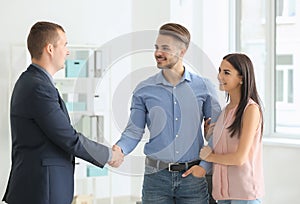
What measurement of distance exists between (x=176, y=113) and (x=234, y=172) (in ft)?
1.14

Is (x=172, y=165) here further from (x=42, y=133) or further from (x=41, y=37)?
(x=41, y=37)

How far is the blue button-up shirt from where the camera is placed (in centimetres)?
231

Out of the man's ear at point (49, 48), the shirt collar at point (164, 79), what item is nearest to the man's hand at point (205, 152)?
the shirt collar at point (164, 79)

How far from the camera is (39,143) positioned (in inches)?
87.1

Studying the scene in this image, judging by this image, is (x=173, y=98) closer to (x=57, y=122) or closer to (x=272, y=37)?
(x=57, y=122)

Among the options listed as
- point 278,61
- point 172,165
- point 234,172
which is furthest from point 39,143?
point 278,61

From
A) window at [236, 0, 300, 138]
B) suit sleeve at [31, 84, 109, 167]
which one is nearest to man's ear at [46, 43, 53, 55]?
suit sleeve at [31, 84, 109, 167]

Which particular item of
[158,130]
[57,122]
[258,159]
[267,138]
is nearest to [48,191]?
[57,122]

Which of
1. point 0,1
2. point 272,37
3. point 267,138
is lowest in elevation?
point 267,138

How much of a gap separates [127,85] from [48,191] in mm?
707

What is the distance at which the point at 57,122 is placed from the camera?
2.21 meters

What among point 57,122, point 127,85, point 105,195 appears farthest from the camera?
point 105,195

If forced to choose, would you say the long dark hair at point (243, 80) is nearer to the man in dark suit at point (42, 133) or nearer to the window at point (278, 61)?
the man in dark suit at point (42, 133)

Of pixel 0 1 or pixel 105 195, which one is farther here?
pixel 105 195
